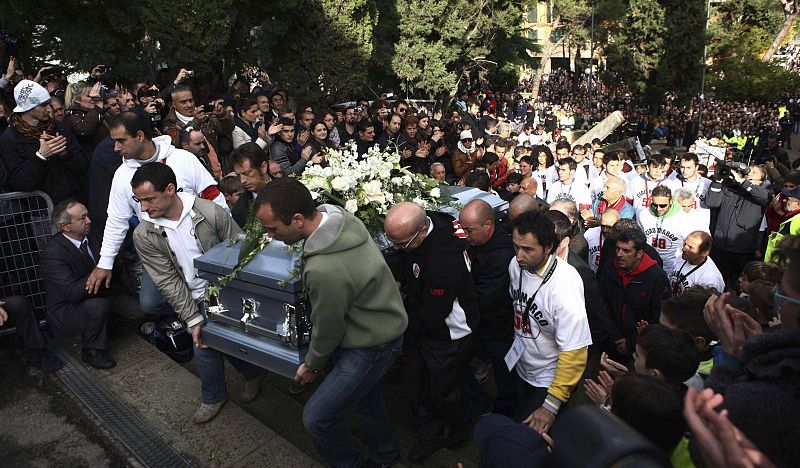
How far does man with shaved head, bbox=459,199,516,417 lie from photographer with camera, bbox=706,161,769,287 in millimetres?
4038

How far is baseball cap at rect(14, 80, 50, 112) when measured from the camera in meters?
4.43

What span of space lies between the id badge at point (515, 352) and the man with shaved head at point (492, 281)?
0.32m

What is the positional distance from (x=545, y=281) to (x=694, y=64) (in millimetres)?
21541

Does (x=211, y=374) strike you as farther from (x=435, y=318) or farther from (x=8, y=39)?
(x=8, y=39)

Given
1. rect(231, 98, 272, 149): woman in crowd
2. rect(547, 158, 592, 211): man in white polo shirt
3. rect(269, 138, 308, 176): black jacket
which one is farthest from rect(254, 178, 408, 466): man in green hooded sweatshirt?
rect(547, 158, 592, 211): man in white polo shirt

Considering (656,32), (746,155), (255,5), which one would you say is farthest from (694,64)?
(255,5)

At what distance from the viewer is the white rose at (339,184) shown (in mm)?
3670

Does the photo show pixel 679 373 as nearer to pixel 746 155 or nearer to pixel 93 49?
pixel 93 49

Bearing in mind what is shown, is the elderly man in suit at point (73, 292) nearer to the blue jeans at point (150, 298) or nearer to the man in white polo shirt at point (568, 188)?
the blue jeans at point (150, 298)

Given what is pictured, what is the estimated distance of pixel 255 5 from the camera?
1135 centimetres

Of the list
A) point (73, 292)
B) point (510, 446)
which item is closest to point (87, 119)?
point (73, 292)

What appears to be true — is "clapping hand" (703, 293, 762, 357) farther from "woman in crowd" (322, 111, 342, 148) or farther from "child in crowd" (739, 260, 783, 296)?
"woman in crowd" (322, 111, 342, 148)

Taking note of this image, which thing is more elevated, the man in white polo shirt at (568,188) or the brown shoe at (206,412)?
the man in white polo shirt at (568,188)

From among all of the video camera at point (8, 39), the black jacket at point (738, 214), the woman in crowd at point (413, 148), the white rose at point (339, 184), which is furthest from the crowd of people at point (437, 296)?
the video camera at point (8, 39)
